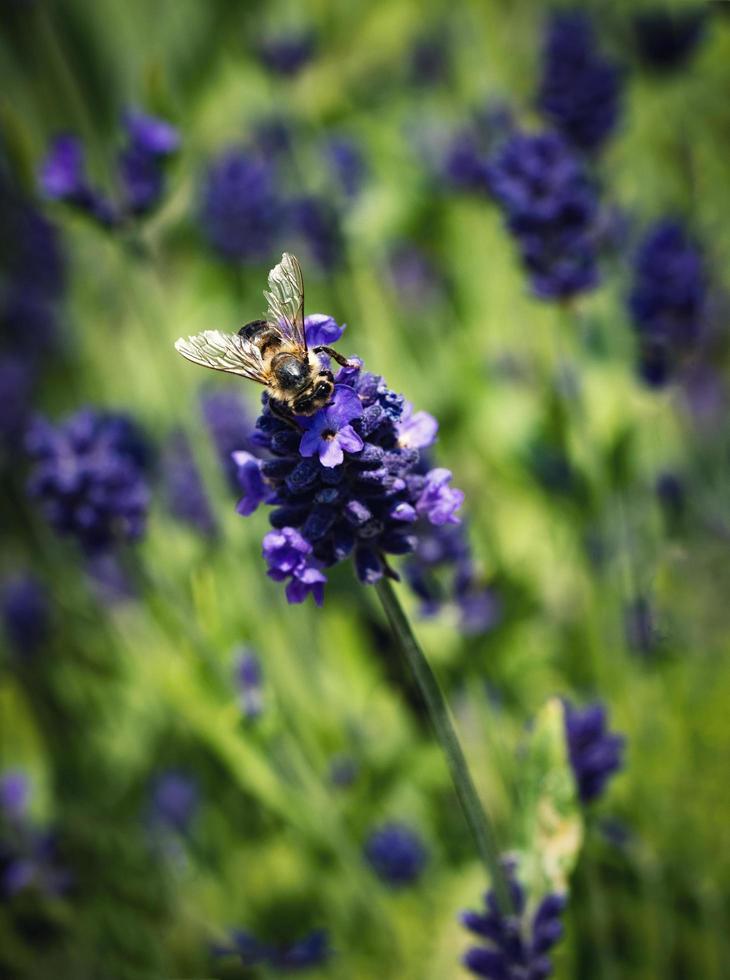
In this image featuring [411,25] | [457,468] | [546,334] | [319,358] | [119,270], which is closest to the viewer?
[319,358]

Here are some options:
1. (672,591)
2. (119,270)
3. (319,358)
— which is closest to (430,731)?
(672,591)

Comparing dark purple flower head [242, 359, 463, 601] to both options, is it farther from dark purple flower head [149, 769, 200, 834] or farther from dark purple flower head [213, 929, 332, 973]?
dark purple flower head [149, 769, 200, 834]

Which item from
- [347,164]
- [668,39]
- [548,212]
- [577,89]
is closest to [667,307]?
[548,212]

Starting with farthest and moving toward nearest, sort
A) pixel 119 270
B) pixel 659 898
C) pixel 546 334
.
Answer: pixel 546 334
pixel 119 270
pixel 659 898

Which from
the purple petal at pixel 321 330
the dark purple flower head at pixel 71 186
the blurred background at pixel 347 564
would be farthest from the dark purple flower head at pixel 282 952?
the dark purple flower head at pixel 71 186

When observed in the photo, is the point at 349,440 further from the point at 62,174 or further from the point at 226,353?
the point at 62,174

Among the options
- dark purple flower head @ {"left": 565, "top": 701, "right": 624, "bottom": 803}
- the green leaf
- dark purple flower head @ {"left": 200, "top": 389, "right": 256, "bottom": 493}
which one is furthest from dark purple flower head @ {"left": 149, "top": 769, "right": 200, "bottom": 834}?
the green leaf

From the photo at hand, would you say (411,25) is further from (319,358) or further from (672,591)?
(319,358)
